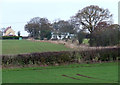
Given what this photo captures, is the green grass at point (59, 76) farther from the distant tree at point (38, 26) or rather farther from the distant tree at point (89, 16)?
the distant tree at point (38, 26)

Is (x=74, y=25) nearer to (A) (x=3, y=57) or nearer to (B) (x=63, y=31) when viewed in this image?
(B) (x=63, y=31)

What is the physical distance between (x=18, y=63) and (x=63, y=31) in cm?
4893

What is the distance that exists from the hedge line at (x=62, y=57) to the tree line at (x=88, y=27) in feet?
34.9

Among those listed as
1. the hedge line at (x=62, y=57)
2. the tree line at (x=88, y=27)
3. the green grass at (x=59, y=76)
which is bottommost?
the green grass at (x=59, y=76)

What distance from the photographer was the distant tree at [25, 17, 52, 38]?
270 ft

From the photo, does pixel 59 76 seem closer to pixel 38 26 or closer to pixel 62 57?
pixel 62 57

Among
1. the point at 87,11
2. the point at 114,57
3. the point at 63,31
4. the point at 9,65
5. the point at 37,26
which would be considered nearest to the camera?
the point at 9,65

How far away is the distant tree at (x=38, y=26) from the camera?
270ft

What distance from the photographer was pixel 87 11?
54.3 metres

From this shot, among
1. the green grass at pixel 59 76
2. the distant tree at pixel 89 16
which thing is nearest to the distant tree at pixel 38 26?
the distant tree at pixel 89 16

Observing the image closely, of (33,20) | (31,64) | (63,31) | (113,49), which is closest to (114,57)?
(113,49)

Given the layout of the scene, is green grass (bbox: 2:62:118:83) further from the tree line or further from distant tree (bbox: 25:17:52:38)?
distant tree (bbox: 25:17:52:38)

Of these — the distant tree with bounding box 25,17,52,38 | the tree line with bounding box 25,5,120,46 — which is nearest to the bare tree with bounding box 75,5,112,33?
the tree line with bounding box 25,5,120,46

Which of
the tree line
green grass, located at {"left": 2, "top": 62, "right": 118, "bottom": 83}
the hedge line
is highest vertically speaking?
the tree line
